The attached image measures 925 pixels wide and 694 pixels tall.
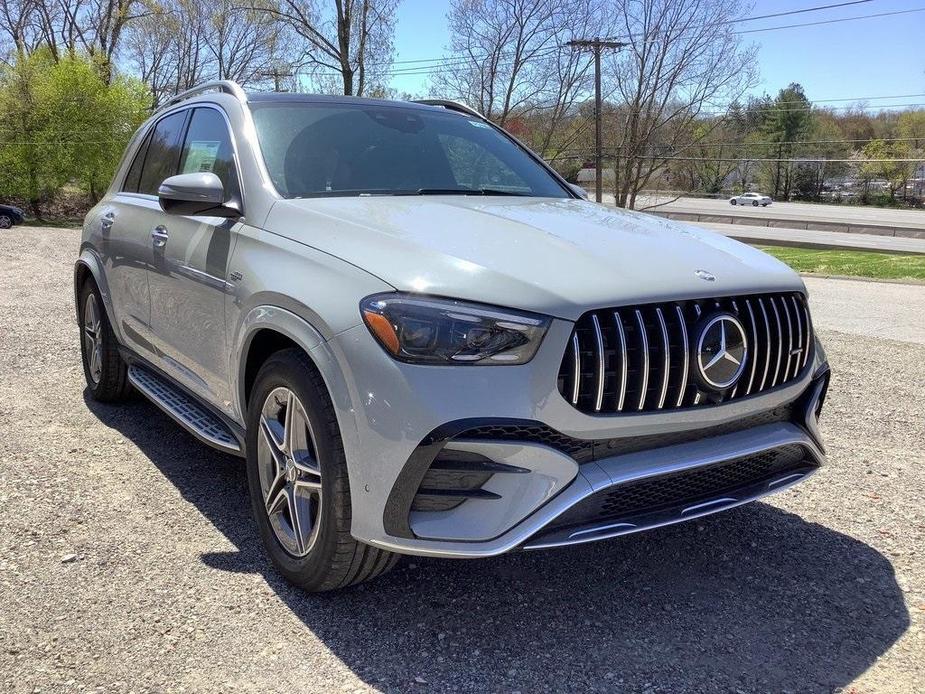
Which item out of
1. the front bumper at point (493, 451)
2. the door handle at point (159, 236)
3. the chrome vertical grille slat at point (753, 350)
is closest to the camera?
the front bumper at point (493, 451)

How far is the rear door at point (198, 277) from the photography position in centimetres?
346

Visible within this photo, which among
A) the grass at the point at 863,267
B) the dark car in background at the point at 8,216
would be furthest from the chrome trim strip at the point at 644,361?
the dark car in background at the point at 8,216

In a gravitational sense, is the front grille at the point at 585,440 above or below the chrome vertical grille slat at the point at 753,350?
below

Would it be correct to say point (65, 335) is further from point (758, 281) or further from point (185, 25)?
point (185, 25)

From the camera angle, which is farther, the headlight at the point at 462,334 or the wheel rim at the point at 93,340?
the wheel rim at the point at 93,340

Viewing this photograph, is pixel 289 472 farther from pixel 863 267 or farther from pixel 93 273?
pixel 863 267

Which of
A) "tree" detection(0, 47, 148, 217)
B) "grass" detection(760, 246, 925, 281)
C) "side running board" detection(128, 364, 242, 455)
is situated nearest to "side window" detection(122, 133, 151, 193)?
"side running board" detection(128, 364, 242, 455)

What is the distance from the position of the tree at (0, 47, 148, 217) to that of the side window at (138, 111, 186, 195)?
99.9 ft

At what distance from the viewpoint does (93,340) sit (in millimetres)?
5402

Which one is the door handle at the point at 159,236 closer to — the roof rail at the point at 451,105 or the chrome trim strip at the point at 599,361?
the roof rail at the point at 451,105

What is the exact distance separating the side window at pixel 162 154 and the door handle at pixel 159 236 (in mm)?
433

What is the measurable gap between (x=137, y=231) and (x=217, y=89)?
2.83 ft

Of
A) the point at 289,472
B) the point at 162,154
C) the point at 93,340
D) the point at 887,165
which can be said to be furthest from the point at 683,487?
the point at 887,165

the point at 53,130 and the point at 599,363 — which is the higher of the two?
the point at 53,130
